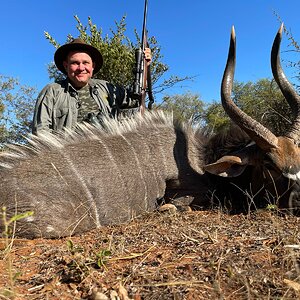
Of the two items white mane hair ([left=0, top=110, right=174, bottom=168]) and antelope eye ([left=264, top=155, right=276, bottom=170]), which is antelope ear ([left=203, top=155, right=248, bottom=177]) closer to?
antelope eye ([left=264, top=155, right=276, bottom=170])

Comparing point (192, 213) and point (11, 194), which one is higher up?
point (11, 194)

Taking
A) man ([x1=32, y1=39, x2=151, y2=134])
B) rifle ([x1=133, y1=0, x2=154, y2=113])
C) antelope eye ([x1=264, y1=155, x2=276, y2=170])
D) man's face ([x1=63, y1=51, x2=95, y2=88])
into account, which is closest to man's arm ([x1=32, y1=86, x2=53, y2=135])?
man ([x1=32, y1=39, x2=151, y2=134])

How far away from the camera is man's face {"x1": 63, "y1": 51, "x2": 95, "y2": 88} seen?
382cm

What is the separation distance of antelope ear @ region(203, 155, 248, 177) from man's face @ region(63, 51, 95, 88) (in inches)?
65.9

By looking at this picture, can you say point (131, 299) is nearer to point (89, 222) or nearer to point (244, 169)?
point (89, 222)

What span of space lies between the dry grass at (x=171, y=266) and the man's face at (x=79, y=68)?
2.15 meters

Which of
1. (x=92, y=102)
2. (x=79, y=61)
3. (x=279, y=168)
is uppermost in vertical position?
(x=79, y=61)

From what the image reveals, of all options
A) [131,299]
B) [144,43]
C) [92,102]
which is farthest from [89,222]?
[144,43]

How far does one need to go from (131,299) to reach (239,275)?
1.29 feet

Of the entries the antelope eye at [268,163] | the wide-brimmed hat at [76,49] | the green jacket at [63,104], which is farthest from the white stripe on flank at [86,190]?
the wide-brimmed hat at [76,49]

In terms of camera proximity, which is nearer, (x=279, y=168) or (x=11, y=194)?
(x=11, y=194)

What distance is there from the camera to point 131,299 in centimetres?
124

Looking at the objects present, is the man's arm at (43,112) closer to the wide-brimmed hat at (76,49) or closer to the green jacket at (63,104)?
the green jacket at (63,104)

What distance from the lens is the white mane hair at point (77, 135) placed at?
8.25 ft
